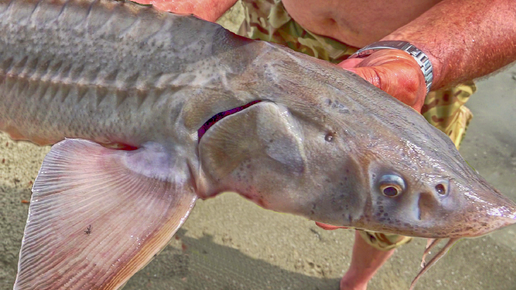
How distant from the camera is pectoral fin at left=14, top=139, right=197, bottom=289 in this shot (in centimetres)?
104

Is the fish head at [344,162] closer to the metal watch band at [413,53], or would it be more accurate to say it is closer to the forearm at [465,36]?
the metal watch band at [413,53]

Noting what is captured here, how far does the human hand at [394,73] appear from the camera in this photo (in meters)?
1.22

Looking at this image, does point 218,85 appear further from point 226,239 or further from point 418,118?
point 226,239

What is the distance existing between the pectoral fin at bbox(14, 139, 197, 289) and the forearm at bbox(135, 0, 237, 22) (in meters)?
0.74

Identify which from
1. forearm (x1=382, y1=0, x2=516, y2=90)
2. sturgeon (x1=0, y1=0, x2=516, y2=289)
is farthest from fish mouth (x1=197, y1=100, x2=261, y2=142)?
forearm (x1=382, y1=0, x2=516, y2=90)

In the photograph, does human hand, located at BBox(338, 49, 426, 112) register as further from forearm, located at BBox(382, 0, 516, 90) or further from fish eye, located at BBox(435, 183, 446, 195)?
fish eye, located at BBox(435, 183, 446, 195)

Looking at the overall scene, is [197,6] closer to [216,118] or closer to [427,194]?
[216,118]

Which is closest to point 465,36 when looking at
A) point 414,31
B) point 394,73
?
point 414,31

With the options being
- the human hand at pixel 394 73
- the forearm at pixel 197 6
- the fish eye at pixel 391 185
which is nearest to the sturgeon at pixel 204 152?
the fish eye at pixel 391 185

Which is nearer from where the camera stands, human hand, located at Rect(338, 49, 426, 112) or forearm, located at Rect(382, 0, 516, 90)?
human hand, located at Rect(338, 49, 426, 112)

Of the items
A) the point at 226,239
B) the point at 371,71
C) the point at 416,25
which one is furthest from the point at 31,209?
the point at 226,239

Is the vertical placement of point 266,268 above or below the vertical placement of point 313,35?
below

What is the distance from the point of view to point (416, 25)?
158 centimetres

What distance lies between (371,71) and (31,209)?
35.0 inches
